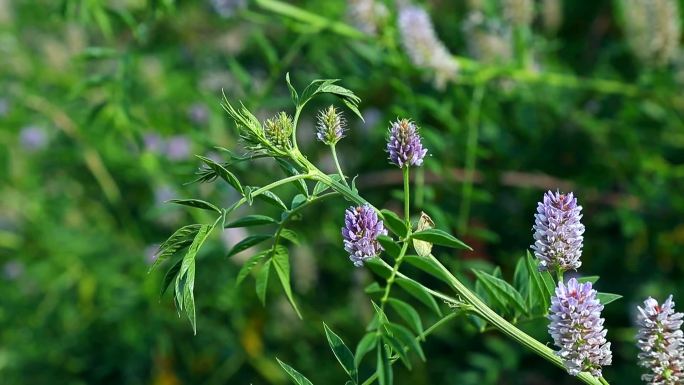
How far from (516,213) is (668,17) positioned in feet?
1.82

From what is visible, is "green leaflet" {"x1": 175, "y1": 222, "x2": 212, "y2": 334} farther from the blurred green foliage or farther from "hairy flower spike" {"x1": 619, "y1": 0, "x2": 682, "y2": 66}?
"hairy flower spike" {"x1": 619, "y1": 0, "x2": 682, "y2": 66}

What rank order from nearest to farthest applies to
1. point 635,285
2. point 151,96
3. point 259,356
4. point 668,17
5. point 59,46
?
point 668,17
point 635,285
point 259,356
point 151,96
point 59,46

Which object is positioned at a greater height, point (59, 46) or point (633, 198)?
point (633, 198)

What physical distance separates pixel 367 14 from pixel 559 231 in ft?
3.16

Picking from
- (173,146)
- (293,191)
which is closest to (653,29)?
(293,191)

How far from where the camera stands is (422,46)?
65.7 inches

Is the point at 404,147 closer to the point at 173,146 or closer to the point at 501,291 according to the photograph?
the point at 501,291

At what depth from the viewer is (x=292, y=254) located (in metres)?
2.24

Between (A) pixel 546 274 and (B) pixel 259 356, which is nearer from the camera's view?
(A) pixel 546 274

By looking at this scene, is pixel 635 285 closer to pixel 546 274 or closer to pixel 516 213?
pixel 516 213

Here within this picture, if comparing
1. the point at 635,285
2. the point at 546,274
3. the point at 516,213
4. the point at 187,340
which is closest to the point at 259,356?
the point at 187,340

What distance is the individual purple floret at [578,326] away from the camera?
2.43 ft

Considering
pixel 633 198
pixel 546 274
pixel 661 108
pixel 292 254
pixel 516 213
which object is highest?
pixel 546 274

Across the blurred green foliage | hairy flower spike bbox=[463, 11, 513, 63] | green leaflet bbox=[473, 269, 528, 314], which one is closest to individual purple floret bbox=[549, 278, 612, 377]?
green leaflet bbox=[473, 269, 528, 314]
